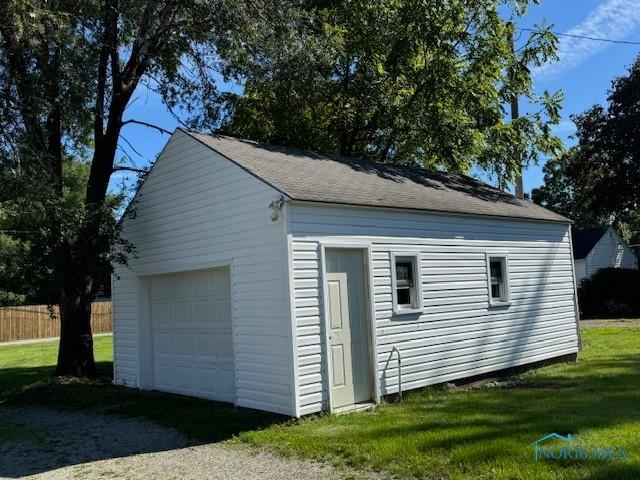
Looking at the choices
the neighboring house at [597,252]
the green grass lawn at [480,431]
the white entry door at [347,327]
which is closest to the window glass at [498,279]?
the green grass lawn at [480,431]

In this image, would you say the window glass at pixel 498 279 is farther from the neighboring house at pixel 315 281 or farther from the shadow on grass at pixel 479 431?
the shadow on grass at pixel 479 431

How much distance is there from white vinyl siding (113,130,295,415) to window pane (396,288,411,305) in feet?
8.12

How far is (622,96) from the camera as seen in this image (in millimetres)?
32469

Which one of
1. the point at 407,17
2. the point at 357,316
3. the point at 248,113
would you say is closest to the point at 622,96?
the point at 407,17

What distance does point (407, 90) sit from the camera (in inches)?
708

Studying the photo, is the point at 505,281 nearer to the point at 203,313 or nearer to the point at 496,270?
the point at 496,270

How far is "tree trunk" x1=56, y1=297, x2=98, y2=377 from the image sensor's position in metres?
13.0

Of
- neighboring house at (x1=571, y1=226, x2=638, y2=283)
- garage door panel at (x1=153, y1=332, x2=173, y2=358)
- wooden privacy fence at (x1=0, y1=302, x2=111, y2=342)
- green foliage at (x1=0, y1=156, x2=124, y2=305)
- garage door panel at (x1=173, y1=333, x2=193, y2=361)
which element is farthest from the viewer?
neighboring house at (x1=571, y1=226, x2=638, y2=283)

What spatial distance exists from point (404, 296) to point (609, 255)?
31.7 m

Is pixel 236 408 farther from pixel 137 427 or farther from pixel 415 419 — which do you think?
pixel 415 419

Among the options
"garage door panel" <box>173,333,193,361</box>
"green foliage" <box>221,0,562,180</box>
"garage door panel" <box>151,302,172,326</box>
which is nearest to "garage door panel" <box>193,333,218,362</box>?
"garage door panel" <box>173,333,193,361</box>

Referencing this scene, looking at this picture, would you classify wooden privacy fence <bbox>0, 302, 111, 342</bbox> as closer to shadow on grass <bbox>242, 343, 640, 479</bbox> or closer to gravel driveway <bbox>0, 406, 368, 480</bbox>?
gravel driveway <bbox>0, 406, 368, 480</bbox>

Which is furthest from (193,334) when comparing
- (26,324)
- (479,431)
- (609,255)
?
(609,255)

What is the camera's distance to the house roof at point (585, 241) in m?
35.4
